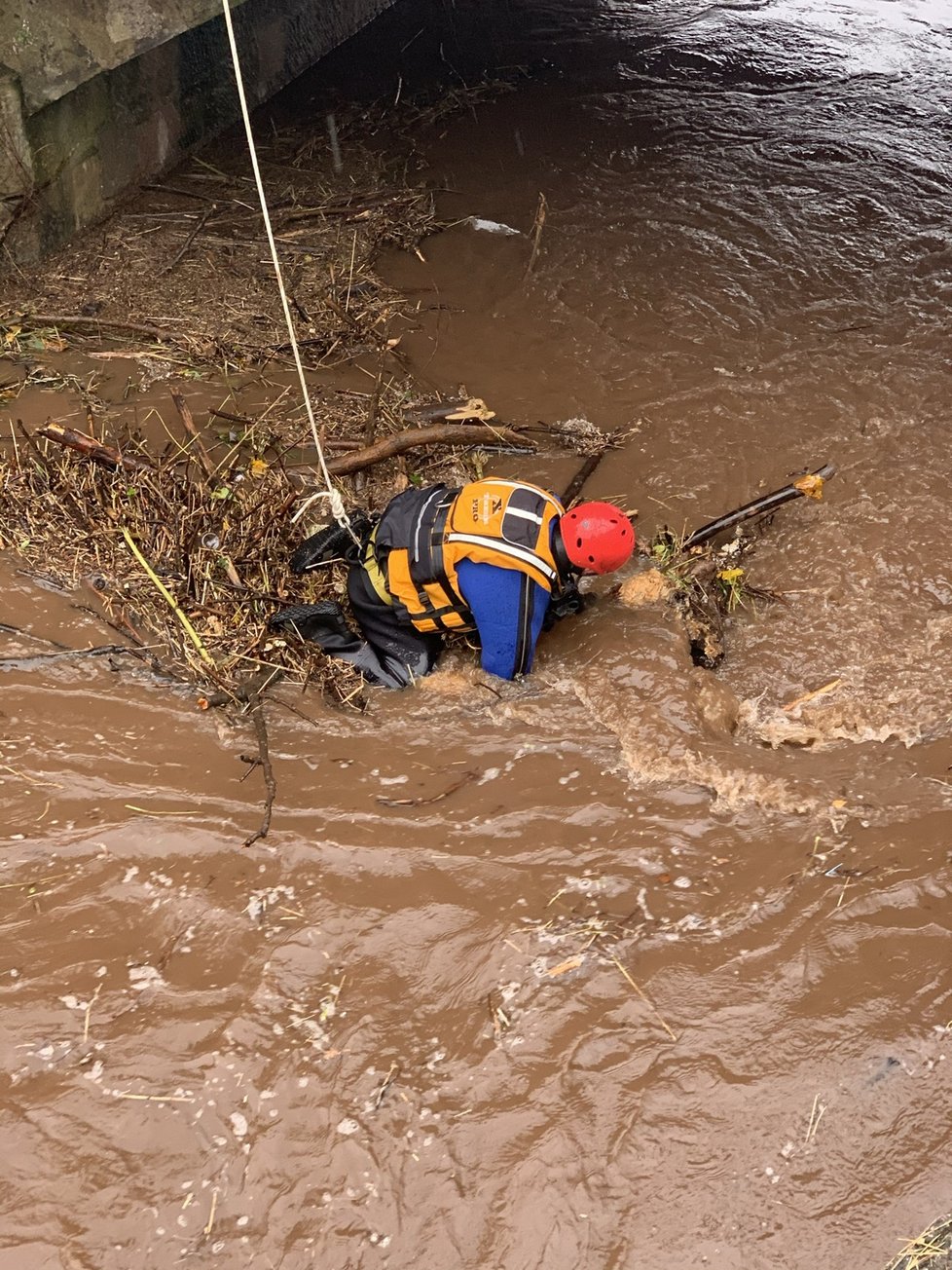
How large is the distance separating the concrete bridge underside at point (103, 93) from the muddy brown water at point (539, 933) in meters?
2.91

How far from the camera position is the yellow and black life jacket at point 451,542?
362 cm

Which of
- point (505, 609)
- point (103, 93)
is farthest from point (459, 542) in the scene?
point (103, 93)

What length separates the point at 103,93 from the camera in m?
6.33

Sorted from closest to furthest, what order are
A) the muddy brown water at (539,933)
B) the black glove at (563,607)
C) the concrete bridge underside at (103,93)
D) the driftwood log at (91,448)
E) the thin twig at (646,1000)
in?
the muddy brown water at (539,933)
the thin twig at (646,1000)
the black glove at (563,607)
the driftwood log at (91,448)
the concrete bridge underside at (103,93)

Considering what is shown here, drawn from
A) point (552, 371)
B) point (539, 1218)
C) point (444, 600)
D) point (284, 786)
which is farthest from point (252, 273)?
point (539, 1218)

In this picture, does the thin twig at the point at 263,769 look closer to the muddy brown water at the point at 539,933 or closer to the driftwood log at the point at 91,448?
the muddy brown water at the point at 539,933

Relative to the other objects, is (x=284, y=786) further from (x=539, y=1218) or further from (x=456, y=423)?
(x=456, y=423)

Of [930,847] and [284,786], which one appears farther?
[284,786]

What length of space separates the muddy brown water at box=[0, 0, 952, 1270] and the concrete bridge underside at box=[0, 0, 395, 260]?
115 inches

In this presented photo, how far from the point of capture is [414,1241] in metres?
2.42

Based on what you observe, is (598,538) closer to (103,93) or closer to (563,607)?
(563,607)

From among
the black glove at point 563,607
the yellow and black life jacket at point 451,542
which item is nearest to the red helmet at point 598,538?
the yellow and black life jacket at point 451,542

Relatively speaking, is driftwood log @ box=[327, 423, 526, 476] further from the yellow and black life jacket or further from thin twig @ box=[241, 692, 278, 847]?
thin twig @ box=[241, 692, 278, 847]

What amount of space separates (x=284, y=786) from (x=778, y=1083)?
72.4 inches
